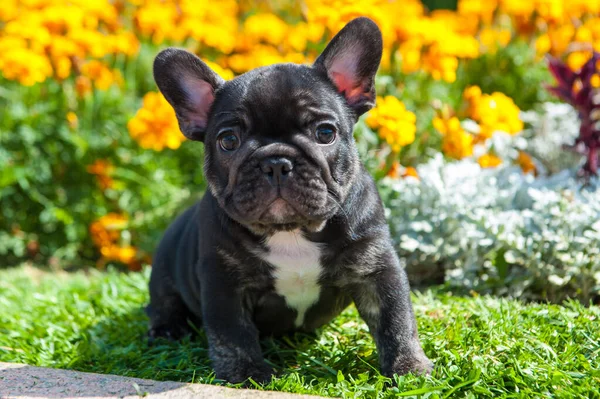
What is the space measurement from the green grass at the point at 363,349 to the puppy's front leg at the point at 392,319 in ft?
0.35

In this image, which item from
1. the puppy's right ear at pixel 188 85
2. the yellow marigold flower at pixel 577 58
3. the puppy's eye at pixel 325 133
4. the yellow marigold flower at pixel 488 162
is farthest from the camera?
the yellow marigold flower at pixel 577 58

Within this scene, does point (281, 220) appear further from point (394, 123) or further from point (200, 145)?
point (200, 145)

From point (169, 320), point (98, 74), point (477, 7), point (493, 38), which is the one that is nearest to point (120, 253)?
point (98, 74)

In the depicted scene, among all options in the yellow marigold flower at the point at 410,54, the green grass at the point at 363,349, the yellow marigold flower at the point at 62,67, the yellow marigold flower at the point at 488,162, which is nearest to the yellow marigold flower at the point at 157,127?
the yellow marigold flower at the point at 62,67

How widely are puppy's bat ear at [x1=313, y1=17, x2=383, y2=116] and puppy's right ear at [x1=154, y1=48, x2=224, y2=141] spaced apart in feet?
1.89

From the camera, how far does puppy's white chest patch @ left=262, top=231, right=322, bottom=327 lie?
3.60 metres

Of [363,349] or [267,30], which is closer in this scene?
[363,349]

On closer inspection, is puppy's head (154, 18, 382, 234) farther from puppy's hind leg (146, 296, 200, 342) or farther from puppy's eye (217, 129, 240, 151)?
puppy's hind leg (146, 296, 200, 342)

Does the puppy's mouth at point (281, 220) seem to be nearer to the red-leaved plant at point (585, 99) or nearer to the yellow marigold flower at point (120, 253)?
the red-leaved plant at point (585, 99)

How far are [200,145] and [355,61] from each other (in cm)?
326

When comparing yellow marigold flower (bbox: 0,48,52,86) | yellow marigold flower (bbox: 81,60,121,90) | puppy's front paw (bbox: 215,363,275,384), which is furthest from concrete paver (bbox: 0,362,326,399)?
yellow marigold flower (bbox: 81,60,121,90)

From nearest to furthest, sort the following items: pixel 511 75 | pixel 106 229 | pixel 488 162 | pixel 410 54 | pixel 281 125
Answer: pixel 281 125, pixel 488 162, pixel 410 54, pixel 106 229, pixel 511 75

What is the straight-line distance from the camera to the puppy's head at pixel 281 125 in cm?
330

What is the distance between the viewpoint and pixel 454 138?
599 centimetres
